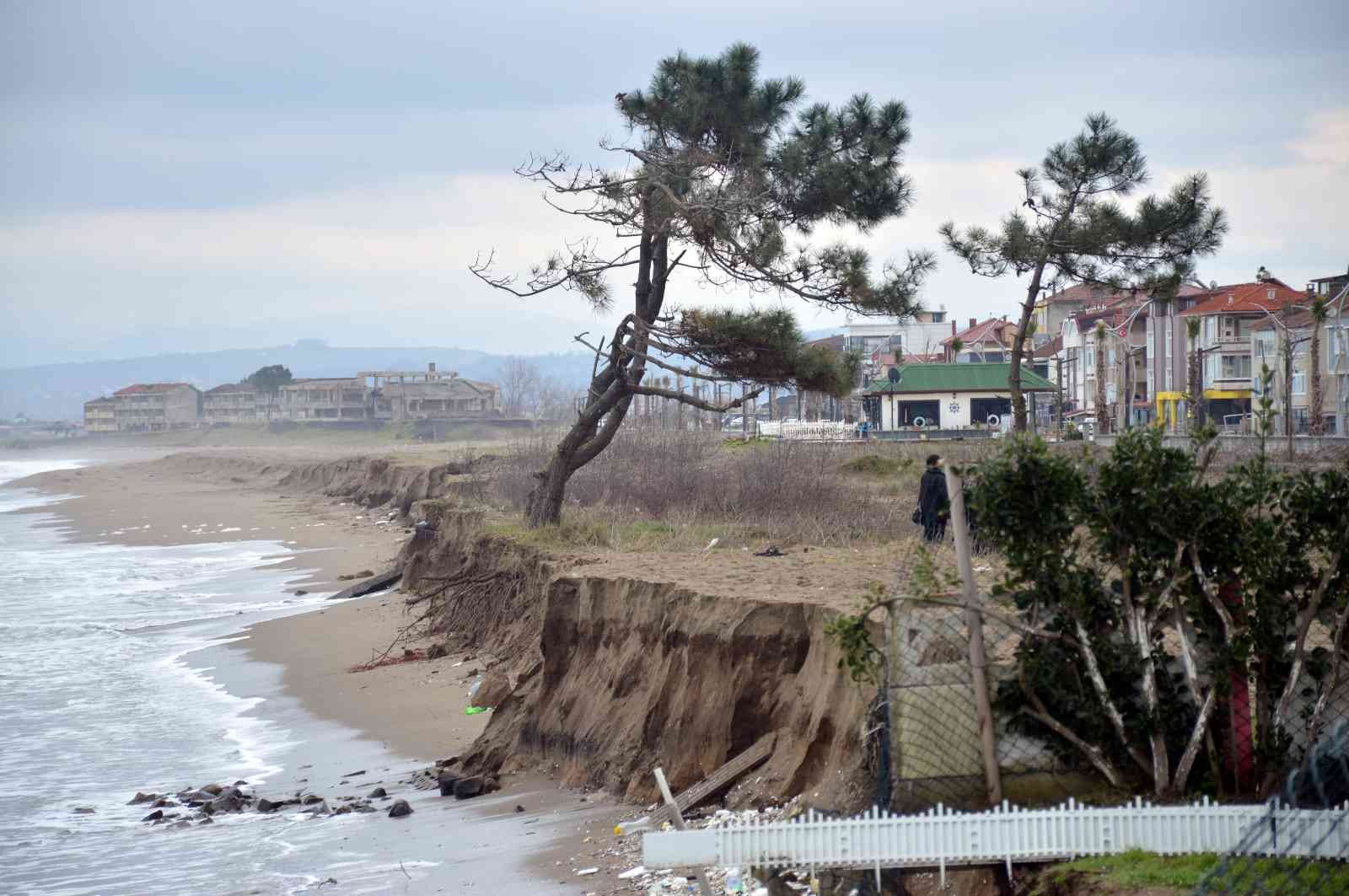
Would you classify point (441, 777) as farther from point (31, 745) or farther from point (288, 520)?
point (288, 520)

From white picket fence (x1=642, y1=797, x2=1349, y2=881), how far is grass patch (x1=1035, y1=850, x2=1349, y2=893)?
0.33 feet

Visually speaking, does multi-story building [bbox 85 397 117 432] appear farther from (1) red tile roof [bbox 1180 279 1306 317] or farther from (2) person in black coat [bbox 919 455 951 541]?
(2) person in black coat [bbox 919 455 951 541]

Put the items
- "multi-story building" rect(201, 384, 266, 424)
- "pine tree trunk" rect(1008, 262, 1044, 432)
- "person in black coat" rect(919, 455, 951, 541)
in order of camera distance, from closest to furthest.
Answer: "person in black coat" rect(919, 455, 951, 541) < "pine tree trunk" rect(1008, 262, 1044, 432) < "multi-story building" rect(201, 384, 266, 424)

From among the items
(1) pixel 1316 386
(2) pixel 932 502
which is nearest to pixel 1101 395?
(1) pixel 1316 386

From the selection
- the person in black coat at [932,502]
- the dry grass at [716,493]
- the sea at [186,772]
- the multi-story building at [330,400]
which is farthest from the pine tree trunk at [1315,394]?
the multi-story building at [330,400]

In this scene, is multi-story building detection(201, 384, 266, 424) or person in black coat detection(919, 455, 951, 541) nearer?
person in black coat detection(919, 455, 951, 541)

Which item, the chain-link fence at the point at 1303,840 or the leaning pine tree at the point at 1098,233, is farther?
the leaning pine tree at the point at 1098,233

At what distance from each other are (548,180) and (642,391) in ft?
11.2

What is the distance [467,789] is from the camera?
1266 cm

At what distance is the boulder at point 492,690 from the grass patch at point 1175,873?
379 inches

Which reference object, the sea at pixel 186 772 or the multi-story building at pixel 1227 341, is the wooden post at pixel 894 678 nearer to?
the sea at pixel 186 772

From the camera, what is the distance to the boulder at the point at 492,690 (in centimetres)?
1630

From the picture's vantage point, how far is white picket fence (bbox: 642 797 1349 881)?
7.20 meters

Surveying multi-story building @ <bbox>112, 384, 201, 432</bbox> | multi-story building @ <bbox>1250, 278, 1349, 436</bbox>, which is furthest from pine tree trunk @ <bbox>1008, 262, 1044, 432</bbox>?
multi-story building @ <bbox>112, 384, 201, 432</bbox>
